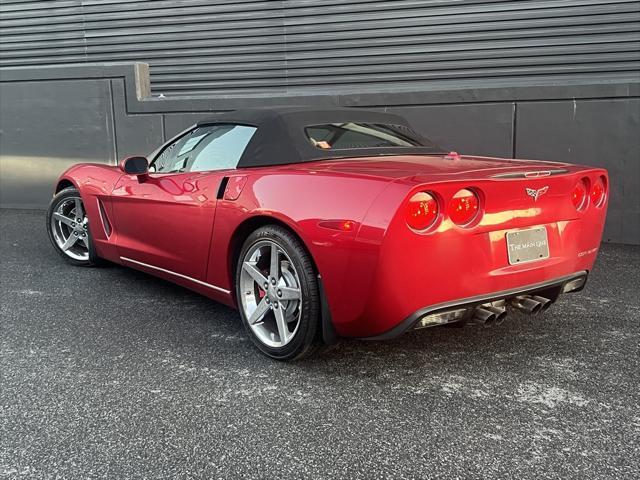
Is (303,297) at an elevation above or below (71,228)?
above

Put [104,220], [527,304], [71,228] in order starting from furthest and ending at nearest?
[71,228], [104,220], [527,304]

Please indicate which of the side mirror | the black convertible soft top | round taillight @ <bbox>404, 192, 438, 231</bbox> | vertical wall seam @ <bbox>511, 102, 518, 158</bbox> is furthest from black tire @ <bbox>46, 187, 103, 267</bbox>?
vertical wall seam @ <bbox>511, 102, 518, 158</bbox>

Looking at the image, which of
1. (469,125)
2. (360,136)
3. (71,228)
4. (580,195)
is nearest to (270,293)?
(360,136)

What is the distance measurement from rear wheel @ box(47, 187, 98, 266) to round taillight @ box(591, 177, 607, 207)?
3842mm

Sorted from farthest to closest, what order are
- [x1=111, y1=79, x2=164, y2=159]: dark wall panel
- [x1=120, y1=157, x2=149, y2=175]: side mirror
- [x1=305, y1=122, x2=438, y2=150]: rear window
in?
1. [x1=111, y1=79, x2=164, y2=159]: dark wall panel
2. [x1=120, y1=157, x2=149, y2=175]: side mirror
3. [x1=305, y1=122, x2=438, y2=150]: rear window

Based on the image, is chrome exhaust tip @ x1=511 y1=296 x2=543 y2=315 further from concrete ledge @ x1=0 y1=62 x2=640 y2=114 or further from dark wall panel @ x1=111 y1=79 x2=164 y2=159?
dark wall panel @ x1=111 y1=79 x2=164 y2=159

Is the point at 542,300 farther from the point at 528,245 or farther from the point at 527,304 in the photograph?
the point at 528,245

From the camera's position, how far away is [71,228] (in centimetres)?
531

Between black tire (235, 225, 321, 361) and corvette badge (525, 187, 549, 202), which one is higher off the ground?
corvette badge (525, 187, 549, 202)

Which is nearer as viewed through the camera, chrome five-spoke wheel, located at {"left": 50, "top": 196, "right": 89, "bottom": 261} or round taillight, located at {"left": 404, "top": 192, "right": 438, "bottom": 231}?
round taillight, located at {"left": 404, "top": 192, "right": 438, "bottom": 231}

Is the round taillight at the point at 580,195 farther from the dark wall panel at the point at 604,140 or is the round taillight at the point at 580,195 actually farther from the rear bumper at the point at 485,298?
the dark wall panel at the point at 604,140

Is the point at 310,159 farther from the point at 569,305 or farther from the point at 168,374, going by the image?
the point at 569,305

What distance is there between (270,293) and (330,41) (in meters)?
5.52

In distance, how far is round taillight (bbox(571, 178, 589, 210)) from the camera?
311cm
